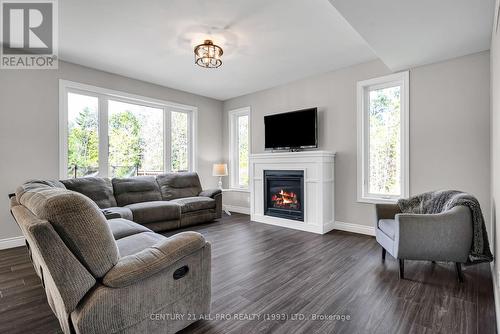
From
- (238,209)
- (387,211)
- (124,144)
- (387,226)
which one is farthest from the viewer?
(238,209)

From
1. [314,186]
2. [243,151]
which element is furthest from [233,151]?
[314,186]

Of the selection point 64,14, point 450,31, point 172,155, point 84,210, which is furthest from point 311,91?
point 84,210

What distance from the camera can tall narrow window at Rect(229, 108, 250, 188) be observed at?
19.4ft

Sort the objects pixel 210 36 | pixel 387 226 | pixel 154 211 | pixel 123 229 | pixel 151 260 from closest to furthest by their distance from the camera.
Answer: pixel 151 260 → pixel 123 229 → pixel 387 226 → pixel 210 36 → pixel 154 211

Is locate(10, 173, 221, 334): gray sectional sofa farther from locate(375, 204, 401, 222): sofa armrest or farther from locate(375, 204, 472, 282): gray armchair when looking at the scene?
locate(375, 204, 401, 222): sofa armrest

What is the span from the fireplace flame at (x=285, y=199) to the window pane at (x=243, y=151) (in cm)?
134

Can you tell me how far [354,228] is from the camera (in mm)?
4082

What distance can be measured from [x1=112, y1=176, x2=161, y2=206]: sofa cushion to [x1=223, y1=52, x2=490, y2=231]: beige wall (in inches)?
127

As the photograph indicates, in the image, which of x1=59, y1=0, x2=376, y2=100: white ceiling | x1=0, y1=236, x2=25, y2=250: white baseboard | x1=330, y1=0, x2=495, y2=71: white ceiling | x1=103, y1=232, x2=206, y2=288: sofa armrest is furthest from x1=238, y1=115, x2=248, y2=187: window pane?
x1=103, y1=232, x2=206, y2=288: sofa armrest

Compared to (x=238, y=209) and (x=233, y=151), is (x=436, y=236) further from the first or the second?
(x=233, y=151)

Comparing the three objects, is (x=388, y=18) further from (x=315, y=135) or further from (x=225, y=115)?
(x=225, y=115)

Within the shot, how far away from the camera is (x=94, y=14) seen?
2682 mm

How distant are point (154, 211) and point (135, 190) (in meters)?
0.71

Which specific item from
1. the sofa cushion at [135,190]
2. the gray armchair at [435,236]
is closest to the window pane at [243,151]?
the sofa cushion at [135,190]
